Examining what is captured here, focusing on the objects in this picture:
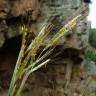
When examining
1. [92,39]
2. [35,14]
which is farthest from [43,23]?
[92,39]

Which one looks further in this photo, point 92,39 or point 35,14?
point 92,39

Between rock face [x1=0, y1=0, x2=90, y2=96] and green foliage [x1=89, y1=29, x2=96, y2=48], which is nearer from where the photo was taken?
rock face [x1=0, y1=0, x2=90, y2=96]

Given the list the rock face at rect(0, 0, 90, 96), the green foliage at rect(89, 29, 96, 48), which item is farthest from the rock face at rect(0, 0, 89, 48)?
the green foliage at rect(89, 29, 96, 48)

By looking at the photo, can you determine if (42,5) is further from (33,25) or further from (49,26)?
(49,26)

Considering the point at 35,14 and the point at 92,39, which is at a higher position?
the point at 35,14

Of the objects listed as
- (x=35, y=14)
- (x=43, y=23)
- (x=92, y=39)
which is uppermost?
(x=35, y=14)

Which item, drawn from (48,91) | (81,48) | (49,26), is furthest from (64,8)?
(49,26)

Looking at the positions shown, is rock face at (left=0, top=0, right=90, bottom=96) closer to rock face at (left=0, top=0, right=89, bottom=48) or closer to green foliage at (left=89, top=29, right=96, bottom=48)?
rock face at (left=0, top=0, right=89, bottom=48)

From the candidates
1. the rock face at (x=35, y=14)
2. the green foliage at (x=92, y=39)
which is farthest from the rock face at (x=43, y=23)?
the green foliage at (x=92, y=39)

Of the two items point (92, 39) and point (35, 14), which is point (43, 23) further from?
point (92, 39)

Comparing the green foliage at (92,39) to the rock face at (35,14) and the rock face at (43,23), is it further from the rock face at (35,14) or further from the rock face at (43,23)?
the rock face at (35,14)

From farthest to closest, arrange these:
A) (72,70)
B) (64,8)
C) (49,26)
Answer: (72,70) → (64,8) → (49,26)
